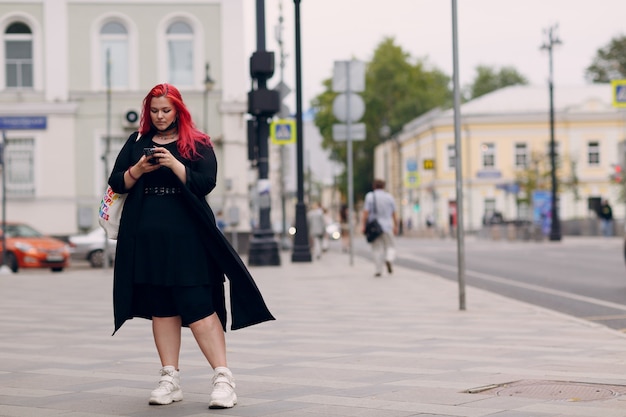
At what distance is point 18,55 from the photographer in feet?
124

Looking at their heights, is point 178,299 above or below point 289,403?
above

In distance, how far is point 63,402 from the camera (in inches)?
271

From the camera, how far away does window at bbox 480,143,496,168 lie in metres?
90.8

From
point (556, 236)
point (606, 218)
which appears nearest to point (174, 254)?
point (556, 236)

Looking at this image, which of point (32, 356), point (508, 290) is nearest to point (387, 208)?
point (508, 290)

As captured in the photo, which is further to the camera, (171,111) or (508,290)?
(508,290)

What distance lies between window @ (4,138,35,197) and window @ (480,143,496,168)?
186ft

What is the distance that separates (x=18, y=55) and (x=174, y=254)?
3249cm

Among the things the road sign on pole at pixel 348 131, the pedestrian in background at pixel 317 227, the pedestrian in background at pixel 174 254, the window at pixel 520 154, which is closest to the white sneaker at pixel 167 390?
the pedestrian in background at pixel 174 254

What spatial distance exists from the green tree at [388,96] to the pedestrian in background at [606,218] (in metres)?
50.7

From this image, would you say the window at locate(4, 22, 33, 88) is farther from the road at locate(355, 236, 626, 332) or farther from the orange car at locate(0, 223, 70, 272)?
the road at locate(355, 236, 626, 332)

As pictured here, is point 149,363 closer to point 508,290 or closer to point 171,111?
point 171,111

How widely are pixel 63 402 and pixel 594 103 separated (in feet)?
281

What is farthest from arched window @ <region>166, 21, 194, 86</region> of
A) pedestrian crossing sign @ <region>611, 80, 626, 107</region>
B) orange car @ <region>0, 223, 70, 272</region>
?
pedestrian crossing sign @ <region>611, 80, 626, 107</region>
